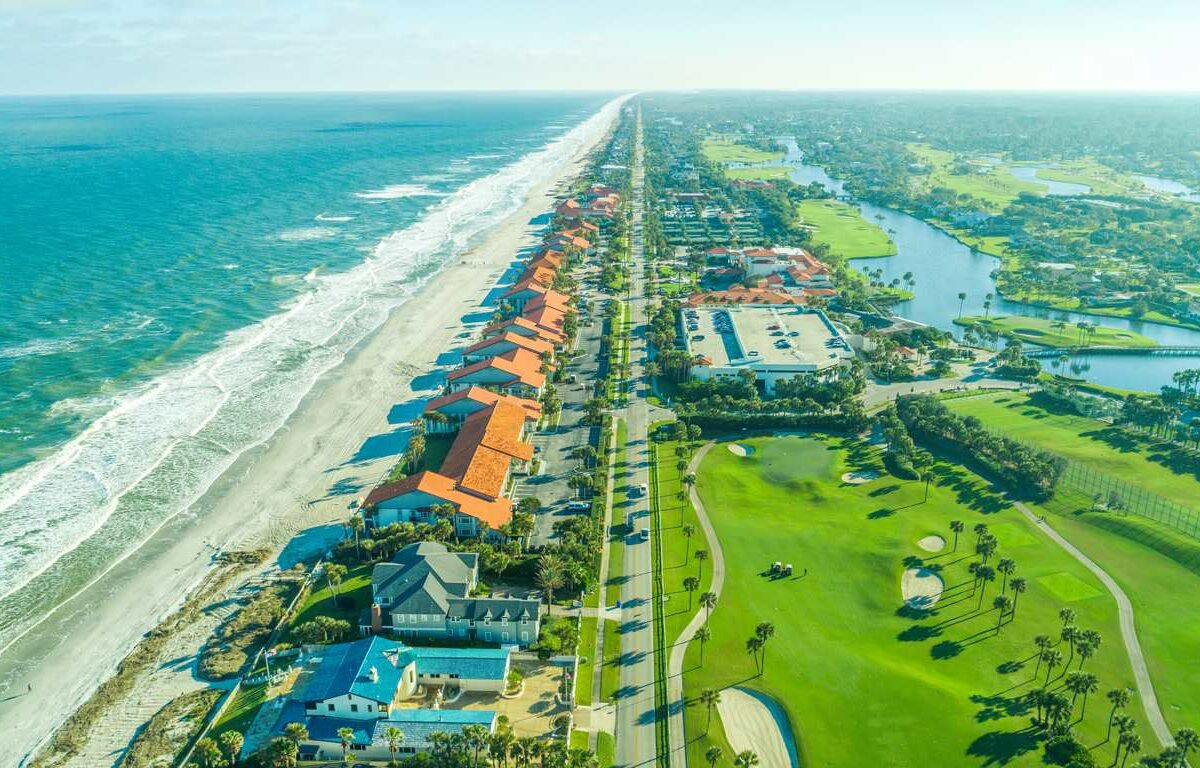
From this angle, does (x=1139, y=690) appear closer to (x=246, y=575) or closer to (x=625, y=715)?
(x=625, y=715)

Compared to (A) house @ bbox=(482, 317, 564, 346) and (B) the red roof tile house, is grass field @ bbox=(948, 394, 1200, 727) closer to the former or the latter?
(B) the red roof tile house

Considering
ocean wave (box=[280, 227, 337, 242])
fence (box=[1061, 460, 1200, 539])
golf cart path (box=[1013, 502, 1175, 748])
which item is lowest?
golf cart path (box=[1013, 502, 1175, 748])

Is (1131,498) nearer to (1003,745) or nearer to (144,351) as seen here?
(1003,745)

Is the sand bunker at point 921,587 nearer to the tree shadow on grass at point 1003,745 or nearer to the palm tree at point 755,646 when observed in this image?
the tree shadow on grass at point 1003,745

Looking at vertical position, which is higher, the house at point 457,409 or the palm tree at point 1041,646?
the house at point 457,409

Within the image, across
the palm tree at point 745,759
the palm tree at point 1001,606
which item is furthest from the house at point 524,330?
the palm tree at point 745,759

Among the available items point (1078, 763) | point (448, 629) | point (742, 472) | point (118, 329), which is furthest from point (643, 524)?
point (118, 329)

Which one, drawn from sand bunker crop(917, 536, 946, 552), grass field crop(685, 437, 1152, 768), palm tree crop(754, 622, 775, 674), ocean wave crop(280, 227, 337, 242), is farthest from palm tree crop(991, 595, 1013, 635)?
ocean wave crop(280, 227, 337, 242)

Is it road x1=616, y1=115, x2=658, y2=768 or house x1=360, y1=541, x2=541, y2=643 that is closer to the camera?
road x1=616, y1=115, x2=658, y2=768
